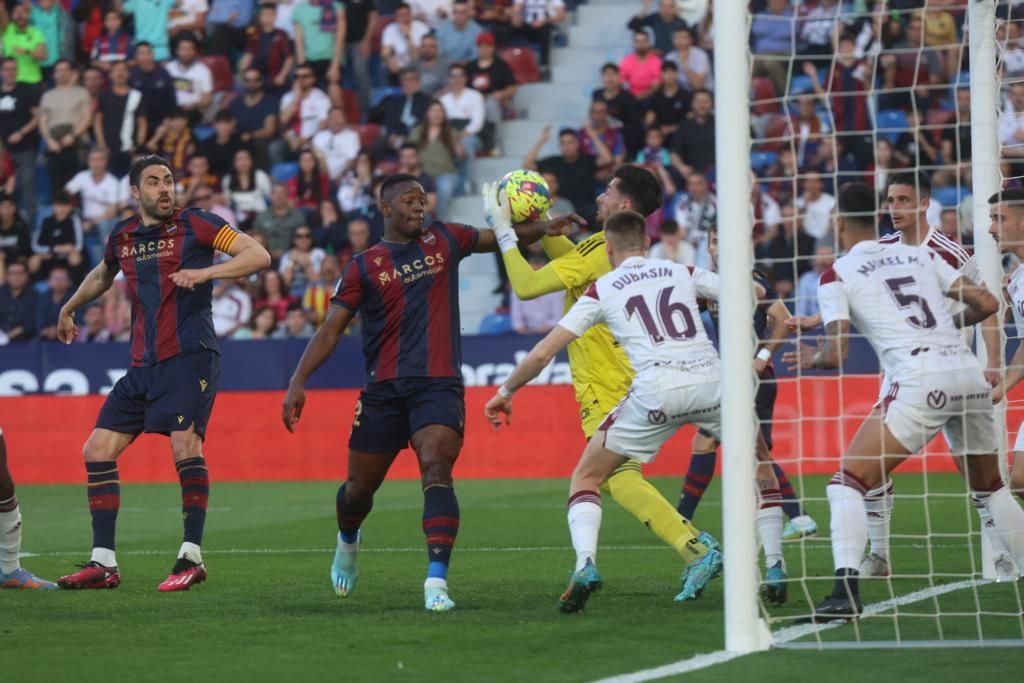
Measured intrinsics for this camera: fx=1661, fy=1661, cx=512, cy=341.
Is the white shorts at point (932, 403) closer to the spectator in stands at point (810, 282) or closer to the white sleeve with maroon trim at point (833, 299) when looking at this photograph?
the white sleeve with maroon trim at point (833, 299)

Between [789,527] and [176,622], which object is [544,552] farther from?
[176,622]

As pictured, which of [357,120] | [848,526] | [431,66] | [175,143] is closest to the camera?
[848,526]

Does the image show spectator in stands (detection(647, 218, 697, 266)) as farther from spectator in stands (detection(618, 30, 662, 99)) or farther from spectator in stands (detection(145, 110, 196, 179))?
spectator in stands (detection(145, 110, 196, 179))

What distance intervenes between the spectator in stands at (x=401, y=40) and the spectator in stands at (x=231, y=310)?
435cm

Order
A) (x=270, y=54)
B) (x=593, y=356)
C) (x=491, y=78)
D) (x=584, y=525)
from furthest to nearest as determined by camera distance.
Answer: (x=270, y=54), (x=491, y=78), (x=593, y=356), (x=584, y=525)

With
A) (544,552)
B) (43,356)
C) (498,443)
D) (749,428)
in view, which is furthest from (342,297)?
(43,356)

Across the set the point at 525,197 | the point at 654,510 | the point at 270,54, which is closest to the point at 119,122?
the point at 270,54

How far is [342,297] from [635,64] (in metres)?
13.9

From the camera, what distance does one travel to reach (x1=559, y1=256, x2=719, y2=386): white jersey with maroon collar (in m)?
7.75

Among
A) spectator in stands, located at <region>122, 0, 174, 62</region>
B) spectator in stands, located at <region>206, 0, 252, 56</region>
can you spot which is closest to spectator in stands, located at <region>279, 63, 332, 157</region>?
spectator in stands, located at <region>206, 0, 252, 56</region>

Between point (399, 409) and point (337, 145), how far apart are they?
14004 millimetres

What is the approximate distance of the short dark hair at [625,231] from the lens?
7.95 meters

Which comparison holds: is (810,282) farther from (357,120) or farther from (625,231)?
(625,231)

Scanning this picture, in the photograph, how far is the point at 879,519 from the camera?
8.69 metres
